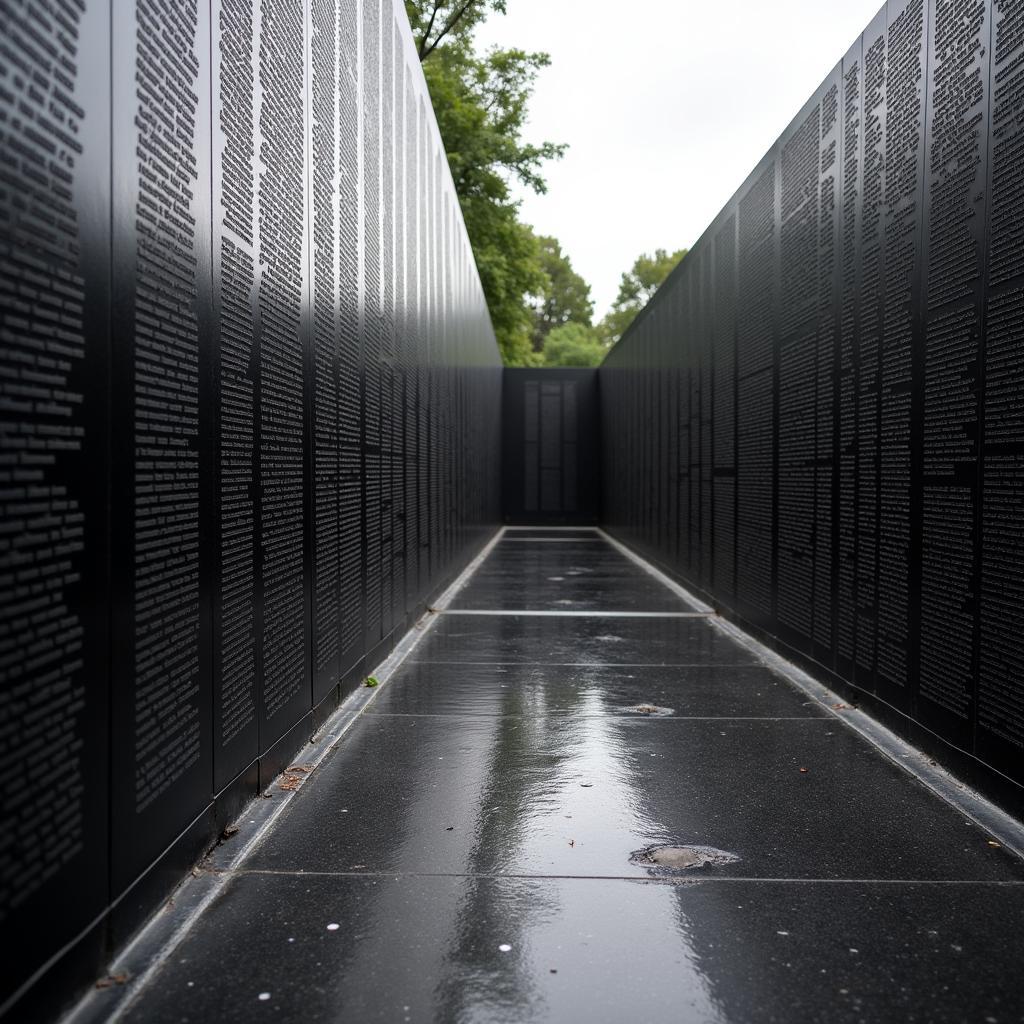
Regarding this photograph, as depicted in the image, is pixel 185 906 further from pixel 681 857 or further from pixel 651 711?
pixel 651 711

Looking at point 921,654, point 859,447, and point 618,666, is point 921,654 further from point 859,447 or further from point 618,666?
point 618,666

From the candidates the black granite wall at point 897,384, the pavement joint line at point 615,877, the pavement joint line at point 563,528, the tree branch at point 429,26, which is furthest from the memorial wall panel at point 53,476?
the tree branch at point 429,26

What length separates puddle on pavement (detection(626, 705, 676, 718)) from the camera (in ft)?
19.3

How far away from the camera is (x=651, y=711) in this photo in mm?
5945

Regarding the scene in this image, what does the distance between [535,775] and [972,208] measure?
3272 mm

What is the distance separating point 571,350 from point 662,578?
44844 mm

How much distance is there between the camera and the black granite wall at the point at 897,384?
13.8 ft

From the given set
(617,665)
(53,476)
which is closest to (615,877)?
(53,476)

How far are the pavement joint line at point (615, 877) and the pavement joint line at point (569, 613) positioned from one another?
21.6 ft

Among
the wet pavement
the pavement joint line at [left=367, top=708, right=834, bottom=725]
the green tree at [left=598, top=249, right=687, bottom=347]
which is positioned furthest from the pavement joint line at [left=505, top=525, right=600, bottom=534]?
the green tree at [left=598, top=249, right=687, bottom=347]

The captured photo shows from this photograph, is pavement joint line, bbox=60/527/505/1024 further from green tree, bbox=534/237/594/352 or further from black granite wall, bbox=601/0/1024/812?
green tree, bbox=534/237/594/352

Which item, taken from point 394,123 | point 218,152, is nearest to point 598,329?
point 394,123

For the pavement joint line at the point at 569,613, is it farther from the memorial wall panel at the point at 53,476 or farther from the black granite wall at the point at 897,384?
the memorial wall panel at the point at 53,476

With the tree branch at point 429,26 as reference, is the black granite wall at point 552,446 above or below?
below
